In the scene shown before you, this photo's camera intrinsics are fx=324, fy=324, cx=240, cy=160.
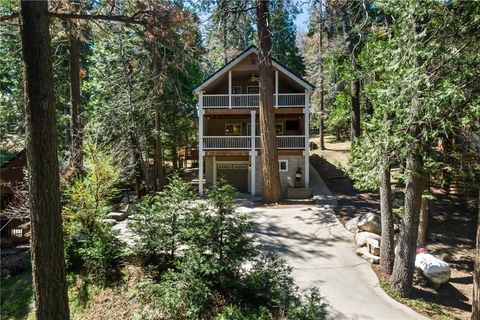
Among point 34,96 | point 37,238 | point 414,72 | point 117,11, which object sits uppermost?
point 117,11

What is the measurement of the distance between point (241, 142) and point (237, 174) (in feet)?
8.50

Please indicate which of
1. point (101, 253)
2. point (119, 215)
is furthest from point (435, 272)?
point (119, 215)

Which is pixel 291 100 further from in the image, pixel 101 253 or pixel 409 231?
pixel 101 253

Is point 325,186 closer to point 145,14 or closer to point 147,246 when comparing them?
Result: point 147,246

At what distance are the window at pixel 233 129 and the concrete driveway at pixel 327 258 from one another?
24.2 ft

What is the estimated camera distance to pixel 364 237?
11211mm

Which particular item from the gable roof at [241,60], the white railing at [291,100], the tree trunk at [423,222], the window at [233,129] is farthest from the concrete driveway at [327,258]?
the window at [233,129]

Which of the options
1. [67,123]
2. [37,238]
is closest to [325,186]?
[67,123]

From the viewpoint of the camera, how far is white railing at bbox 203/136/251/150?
746 inches

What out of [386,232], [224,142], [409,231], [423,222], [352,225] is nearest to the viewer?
[409,231]

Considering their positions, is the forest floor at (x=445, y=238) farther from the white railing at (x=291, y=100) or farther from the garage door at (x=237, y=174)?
the white railing at (x=291, y=100)

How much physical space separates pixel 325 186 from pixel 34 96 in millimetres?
17082

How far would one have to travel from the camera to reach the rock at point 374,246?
412 inches

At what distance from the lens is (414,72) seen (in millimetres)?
6664
